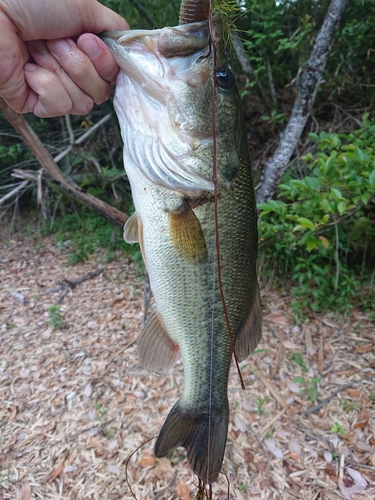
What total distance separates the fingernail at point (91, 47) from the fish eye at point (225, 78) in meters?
0.45

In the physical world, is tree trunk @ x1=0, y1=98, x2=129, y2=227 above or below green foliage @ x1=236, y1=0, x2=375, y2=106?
below

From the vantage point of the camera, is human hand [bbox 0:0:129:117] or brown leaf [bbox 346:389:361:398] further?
brown leaf [bbox 346:389:361:398]

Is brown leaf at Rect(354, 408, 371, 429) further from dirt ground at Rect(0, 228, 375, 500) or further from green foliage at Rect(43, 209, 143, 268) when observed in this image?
green foliage at Rect(43, 209, 143, 268)

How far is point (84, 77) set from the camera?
4.38ft

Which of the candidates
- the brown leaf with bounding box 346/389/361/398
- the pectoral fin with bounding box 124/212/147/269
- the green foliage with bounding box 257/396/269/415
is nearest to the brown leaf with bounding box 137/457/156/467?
the green foliage with bounding box 257/396/269/415

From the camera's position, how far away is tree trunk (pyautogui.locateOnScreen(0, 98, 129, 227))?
9.01 ft

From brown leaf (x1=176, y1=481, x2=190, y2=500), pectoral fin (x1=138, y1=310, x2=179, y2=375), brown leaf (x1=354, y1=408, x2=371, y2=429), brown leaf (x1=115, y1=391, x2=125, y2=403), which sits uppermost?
pectoral fin (x1=138, y1=310, x2=179, y2=375)

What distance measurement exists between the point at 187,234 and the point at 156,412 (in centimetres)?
214

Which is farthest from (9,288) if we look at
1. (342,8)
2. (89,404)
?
(342,8)

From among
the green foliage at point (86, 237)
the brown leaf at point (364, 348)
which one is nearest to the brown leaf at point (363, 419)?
the brown leaf at point (364, 348)

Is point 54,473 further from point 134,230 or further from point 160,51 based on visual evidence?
point 160,51

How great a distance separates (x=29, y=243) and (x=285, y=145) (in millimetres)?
4883

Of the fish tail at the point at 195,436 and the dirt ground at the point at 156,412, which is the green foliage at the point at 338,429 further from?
the fish tail at the point at 195,436

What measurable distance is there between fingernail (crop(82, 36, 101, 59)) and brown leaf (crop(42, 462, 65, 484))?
2704 millimetres
